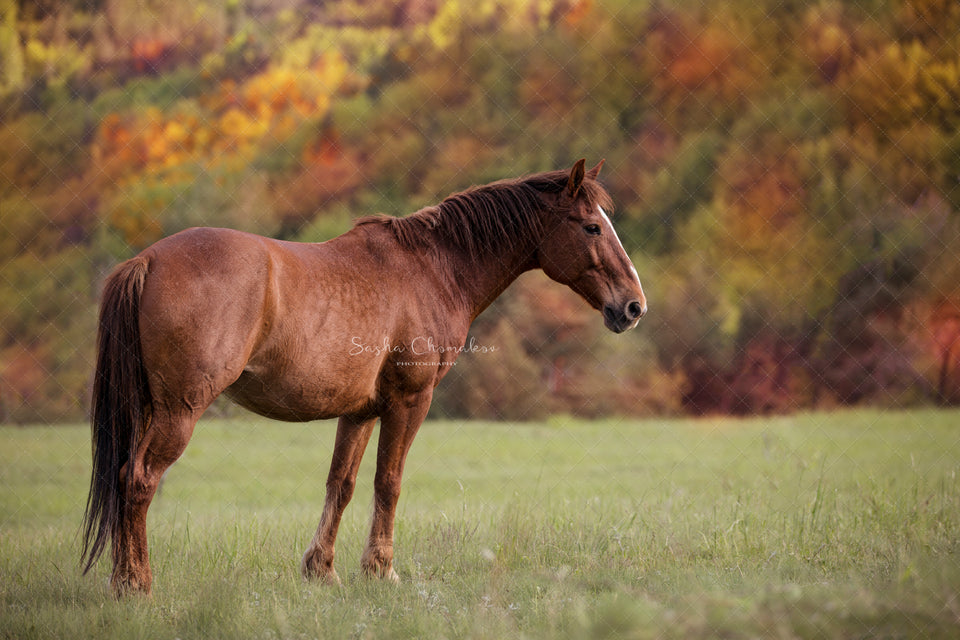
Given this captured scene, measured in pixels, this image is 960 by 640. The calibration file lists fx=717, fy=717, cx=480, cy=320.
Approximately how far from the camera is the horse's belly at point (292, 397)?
407 cm

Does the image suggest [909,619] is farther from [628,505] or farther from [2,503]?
[2,503]

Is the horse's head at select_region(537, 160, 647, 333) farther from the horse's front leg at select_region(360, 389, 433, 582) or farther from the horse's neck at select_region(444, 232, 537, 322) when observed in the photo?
the horse's front leg at select_region(360, 389, 433, 582)

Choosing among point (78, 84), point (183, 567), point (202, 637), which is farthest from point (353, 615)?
point (78, 84)

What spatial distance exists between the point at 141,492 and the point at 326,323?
1.30 m

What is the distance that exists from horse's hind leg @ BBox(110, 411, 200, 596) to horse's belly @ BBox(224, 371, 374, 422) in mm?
412

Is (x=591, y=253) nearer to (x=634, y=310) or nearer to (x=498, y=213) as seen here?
(x=634, y=310)

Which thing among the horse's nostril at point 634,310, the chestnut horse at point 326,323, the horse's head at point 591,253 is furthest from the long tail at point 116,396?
the horse's nostril at point 634,310

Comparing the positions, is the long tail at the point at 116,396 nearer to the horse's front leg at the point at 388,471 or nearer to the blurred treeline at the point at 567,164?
the horse's front leg at the point at 388,471

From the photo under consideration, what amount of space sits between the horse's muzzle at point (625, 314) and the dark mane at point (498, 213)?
2.36 ft

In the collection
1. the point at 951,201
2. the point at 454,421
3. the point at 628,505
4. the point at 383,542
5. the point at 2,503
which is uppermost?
the point at 951,201

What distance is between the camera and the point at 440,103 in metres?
24.7

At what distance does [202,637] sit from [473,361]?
43.5 ft

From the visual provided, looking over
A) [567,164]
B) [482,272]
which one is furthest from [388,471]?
[567,164]

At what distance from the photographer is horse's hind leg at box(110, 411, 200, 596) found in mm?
3717
